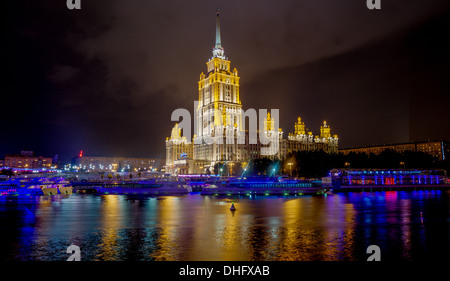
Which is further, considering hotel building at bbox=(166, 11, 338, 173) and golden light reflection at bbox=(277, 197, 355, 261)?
hotel building at bbox=(166, 11, 338, 173)

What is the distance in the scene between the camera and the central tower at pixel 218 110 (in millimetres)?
143000

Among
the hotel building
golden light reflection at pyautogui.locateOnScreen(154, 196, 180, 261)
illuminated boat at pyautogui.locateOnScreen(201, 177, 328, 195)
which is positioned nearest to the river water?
golden light reflection at pyautogui.locateOnScreen(154, 196, 180, 261)

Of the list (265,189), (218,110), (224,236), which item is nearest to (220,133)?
(218,110)

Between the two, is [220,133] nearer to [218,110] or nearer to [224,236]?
[218,110]

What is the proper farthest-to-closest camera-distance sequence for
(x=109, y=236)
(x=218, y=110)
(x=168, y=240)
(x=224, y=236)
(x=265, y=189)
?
(x=218, y=110), (x=265, y=189), (x=224, y=236), (x=109, y=236), (x=168, y=240)

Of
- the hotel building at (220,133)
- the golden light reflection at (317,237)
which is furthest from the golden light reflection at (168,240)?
the hotel building at (220,133)

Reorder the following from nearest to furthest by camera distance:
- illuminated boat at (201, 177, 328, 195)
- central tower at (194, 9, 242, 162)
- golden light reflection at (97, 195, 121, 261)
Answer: golden light reflection at (97, 195, 121, 261)
illuminated boat at (201, 177, 328, 195)
central tower at (194, 9, 242, 162)

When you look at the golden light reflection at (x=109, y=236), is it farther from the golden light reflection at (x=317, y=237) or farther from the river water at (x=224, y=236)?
the golden light reflection at (x=317, y=237)

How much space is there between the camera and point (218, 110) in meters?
147

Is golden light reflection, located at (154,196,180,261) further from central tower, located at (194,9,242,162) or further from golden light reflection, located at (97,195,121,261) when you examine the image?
central tower, located at (194,9,242,162)

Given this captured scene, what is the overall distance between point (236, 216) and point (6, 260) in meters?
22.0

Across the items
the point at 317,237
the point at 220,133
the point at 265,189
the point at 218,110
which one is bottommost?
the point at 317,237

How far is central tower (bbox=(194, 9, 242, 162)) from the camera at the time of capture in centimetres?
14300

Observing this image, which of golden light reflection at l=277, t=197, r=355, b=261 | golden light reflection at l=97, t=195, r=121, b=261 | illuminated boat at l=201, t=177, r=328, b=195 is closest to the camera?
golden light reflection at l=97, t=195, r=121, b=261
